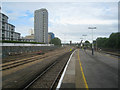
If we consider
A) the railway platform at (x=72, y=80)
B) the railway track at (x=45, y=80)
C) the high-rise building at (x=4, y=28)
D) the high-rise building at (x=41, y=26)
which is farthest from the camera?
the high-rise building at (x=41, y=26)

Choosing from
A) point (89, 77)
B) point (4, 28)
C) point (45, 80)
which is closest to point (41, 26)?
point (4, 28)

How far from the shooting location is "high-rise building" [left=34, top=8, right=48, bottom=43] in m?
115

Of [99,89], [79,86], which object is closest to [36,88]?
[79,86]

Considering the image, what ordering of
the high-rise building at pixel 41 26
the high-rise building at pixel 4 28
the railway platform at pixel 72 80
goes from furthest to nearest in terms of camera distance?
the high-rise building at pixel 41 26
the high-rise building at pixel 4 28
the railway platform at pixel 72 80

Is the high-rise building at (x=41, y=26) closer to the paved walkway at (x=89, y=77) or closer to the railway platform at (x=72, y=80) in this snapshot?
the paved walkway at (x=89, y=77)

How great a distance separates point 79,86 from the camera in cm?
623

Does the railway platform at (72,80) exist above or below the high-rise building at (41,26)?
below

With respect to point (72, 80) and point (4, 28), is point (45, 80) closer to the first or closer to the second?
point (72, 80)

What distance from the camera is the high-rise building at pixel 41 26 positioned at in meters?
115

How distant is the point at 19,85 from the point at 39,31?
114010mm

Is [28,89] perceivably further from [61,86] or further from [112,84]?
[112,84]

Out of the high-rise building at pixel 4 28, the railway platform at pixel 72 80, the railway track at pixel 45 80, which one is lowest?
the railway track at pixel 45 80

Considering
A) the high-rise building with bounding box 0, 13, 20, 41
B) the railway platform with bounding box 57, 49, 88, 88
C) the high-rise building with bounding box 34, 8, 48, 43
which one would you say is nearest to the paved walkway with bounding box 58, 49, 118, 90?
the railway platform with bounding box 57, 49, 88, 88

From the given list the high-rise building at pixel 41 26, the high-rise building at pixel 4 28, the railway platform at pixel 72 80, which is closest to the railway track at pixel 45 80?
the railway platform at pixel 72 80
